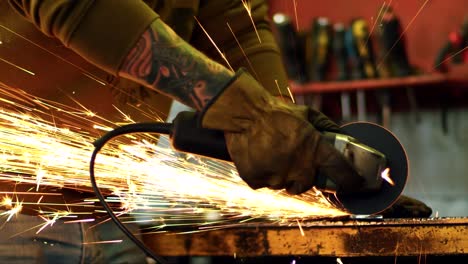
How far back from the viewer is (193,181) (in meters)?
1.54

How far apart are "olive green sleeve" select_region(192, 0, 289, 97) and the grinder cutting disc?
0.49m

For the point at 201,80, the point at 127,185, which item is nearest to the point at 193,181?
the point at 127,185

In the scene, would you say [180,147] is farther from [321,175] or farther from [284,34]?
[284,34]

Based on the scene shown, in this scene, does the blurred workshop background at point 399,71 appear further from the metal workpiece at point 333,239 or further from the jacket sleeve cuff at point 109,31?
the jacket sleeve cuff at point 109,31

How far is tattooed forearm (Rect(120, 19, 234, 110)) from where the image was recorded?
1119mm

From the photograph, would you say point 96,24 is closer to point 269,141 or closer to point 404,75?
point 269,141

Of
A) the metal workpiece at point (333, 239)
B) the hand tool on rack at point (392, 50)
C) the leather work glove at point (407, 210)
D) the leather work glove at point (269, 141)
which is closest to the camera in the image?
the leather work glove at point (269, 141)

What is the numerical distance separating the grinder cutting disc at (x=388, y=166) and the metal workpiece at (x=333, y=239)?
0.14 metres

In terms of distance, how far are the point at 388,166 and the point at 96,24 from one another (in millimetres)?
523

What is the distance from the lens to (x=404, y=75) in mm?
3260

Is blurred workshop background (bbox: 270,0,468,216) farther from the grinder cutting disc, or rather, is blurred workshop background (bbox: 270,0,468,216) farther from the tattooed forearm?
the tattooed forearm

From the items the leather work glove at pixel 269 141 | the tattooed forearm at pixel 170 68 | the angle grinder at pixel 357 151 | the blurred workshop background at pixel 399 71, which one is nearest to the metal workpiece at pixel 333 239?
the angle grinder at pixel 357 151

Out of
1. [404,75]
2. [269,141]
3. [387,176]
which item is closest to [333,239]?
[387,176]

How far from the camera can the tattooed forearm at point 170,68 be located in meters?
1.12
